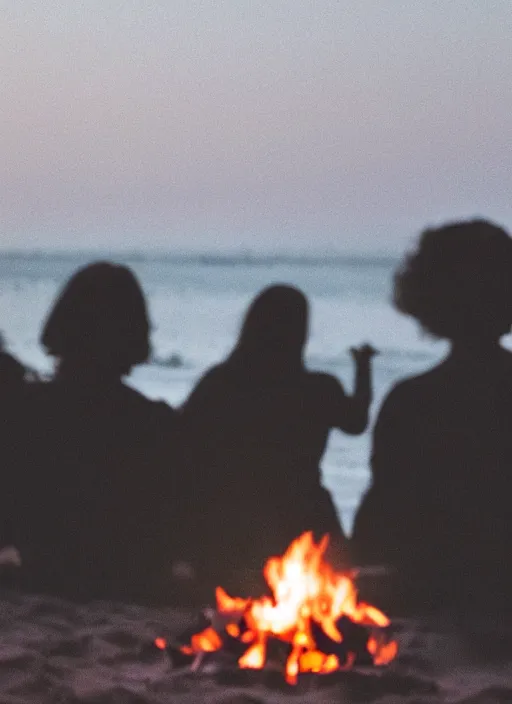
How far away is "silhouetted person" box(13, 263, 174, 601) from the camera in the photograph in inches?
175

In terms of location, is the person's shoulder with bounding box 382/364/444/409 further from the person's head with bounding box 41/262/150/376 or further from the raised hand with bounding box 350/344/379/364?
the person's head with bounding box 41/262/150/376

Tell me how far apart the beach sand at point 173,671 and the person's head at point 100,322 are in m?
1.01

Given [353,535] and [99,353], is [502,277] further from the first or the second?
[99,353]

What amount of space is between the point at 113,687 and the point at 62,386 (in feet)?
4.81

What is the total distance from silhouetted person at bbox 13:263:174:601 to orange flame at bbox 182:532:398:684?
30.7 inches

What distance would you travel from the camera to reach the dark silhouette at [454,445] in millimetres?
4242

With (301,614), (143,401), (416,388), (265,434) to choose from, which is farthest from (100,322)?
(301,614)

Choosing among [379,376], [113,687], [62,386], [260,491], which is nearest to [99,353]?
[62,386]

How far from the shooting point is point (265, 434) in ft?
14.8

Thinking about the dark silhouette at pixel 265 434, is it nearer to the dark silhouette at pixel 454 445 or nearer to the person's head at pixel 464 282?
the dark silhouette at pixel 454 445

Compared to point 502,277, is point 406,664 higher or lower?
lower

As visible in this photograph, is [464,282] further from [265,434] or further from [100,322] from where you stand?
[100,322]

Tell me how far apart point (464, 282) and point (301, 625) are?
1.47 m

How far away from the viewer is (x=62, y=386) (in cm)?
450
